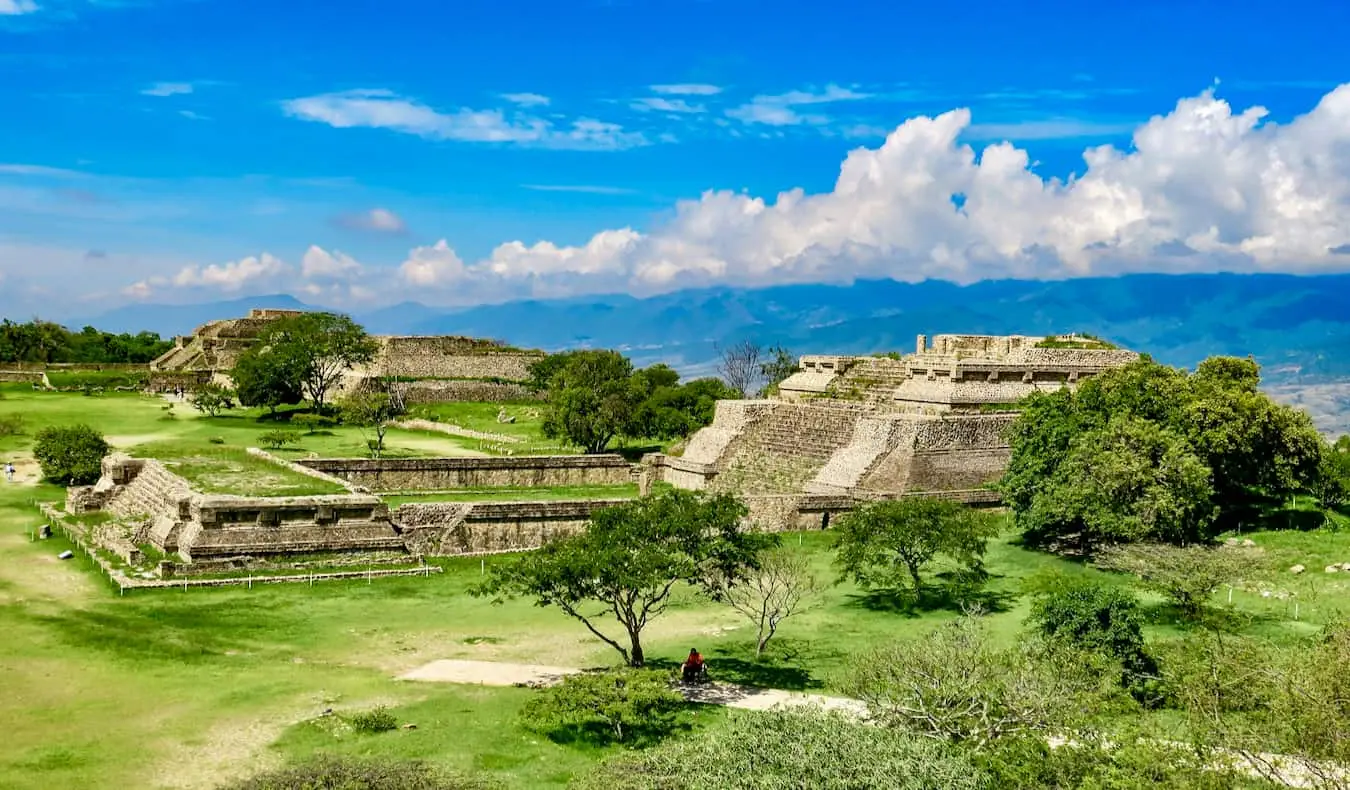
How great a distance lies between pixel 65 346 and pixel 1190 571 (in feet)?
291

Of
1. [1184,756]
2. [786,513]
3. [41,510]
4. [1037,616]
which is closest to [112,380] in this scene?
[41,510]

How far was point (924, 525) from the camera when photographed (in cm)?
2694

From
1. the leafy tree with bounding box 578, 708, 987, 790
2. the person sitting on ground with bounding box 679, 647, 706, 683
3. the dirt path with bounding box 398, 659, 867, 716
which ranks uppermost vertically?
the leafy tree with bounding box 578, 708, 987, 790

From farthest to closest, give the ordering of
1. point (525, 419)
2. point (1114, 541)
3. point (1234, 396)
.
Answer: point (525, 419) → point (1234, 396) → point (1114, 541)

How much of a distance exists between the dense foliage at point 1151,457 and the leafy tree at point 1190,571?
4.55 metres

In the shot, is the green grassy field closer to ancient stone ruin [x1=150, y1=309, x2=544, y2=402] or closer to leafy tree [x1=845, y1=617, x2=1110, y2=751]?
leafy tree [x1=845, y1=617, x2=1110, y2=751]

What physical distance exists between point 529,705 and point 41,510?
22479mm

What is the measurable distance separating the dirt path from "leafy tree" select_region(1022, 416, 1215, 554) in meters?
13.2

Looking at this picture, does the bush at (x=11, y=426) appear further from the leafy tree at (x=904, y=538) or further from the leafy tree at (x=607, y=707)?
Answer: the leafy tree at (x=607, y=707)

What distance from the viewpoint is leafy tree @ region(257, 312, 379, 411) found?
59281 millimetres

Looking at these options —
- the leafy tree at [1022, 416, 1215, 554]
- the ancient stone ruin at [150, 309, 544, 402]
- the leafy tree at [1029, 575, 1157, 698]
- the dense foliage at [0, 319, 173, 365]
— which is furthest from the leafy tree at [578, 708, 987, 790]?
the dense foliage at [0, 319, 173, 365]

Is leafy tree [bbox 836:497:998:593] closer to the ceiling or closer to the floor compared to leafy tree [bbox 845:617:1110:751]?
closer to the ceiling

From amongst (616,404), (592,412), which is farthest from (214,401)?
(616,404)

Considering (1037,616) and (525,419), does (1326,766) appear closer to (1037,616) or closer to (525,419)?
(1037,616)
